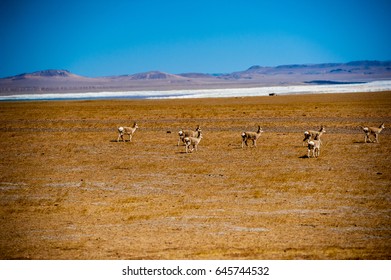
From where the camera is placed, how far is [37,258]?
1049cm

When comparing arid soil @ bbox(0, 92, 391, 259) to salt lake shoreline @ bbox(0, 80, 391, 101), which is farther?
salt lake shoreline @ bbox(0, 80, 391, 101)

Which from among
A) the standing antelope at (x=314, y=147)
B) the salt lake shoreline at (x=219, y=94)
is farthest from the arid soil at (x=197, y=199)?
the salt lake shoreline at (x=219, y=94)

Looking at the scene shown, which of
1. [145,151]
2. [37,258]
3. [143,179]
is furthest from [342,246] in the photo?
[145,151]

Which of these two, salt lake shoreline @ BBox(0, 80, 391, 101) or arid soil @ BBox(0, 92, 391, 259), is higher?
salt lake shoreline @ BBox(0, 80, 391, 101)

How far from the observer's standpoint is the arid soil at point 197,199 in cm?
1098

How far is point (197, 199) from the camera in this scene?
15422 mm

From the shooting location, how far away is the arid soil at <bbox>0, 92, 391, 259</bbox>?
10984 millimetres

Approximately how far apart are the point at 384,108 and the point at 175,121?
2010 cm

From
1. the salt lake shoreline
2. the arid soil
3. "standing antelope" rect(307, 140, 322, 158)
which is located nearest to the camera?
the arid soil

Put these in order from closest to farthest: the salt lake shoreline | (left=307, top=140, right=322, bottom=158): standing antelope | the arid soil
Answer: the arid soil, (left=307, top=140, right=322, bottom=158): standing antelope, the salt lake shoreline

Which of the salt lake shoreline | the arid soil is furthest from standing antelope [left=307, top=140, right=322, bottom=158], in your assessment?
the salt lake shoreline

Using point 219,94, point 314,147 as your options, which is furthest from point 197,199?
point 219,94

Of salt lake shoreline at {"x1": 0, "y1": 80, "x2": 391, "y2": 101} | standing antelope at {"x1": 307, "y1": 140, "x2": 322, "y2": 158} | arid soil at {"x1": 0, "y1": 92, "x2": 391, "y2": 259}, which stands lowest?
arid soil at {"x1": 0, "y1": 92, "x2": 391, "y2": 259}

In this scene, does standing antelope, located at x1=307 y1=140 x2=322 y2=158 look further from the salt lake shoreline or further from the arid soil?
the salt lake shoreline
